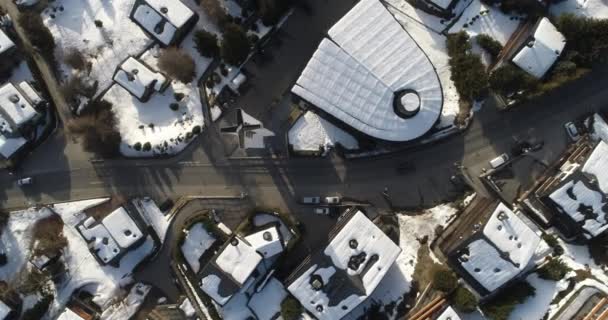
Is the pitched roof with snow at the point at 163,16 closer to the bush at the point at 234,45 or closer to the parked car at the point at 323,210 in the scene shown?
the bush at the point at 234,45

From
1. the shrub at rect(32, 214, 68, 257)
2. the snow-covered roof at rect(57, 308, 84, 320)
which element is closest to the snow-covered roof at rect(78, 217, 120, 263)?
the shrub at rect(32, 214, 68, 257)

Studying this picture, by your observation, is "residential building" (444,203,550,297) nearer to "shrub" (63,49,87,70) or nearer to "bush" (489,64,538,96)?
"bush" (489,64,538,96)

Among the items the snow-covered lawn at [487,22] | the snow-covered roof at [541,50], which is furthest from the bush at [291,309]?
the snow-covered lawn at [487,22]

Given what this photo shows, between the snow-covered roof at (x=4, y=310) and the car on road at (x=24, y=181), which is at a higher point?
the car on road at (x=24, y=181)

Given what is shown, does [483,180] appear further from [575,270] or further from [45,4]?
[45,4]

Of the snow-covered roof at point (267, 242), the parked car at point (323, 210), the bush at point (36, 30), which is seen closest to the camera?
the snow-covered roof at point (267, 242)

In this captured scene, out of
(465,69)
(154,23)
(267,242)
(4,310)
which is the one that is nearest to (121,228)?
(267,242)

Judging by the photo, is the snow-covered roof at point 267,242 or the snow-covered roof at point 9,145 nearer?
the snow-covered roof at point 267,242
